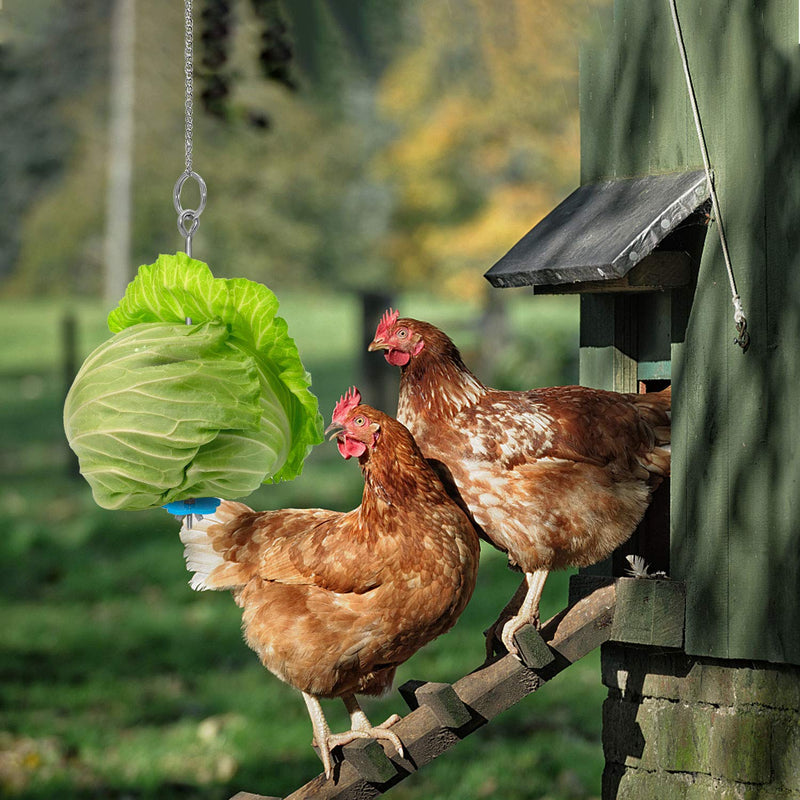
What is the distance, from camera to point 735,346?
2.80 meters

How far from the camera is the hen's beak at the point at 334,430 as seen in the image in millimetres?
2537

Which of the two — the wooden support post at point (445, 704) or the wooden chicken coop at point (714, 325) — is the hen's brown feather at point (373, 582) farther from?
the wooden chicken coop at point (714, 325)

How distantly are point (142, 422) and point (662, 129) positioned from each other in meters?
1.59

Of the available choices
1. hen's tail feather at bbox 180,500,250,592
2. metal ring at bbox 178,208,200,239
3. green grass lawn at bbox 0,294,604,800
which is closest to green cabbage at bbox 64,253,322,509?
metal ring at bbox 178,208,200,239

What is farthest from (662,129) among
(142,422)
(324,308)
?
(324,308)

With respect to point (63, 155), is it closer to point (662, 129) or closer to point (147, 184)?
point (147, 184)

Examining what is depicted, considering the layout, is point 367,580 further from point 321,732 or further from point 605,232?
point 605,232

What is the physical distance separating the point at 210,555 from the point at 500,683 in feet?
2.55

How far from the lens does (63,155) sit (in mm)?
21250

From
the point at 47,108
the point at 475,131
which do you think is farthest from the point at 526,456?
the point at 47,108

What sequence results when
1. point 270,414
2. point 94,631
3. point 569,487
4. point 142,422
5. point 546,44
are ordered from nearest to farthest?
point 142,422 → point 270,414 → point 569,487 → point 94,631 → point 546,44

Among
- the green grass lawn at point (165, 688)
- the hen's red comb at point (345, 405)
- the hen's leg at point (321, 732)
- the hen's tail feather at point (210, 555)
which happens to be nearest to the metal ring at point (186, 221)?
the hen's red comb at point (345, 405)

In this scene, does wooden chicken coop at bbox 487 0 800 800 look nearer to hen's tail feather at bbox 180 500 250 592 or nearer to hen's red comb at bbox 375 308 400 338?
hen's red comb at bbox 375 308 400 338

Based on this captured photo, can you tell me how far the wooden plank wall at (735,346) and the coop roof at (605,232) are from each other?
0.29 feet
